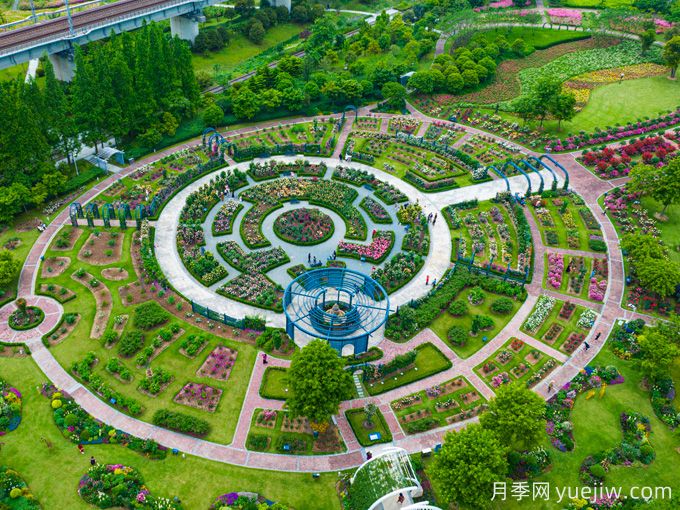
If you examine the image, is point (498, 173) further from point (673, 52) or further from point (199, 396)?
point (673, 52)

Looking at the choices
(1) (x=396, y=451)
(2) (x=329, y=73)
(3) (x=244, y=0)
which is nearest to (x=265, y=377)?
(1) (x=396, y=451)

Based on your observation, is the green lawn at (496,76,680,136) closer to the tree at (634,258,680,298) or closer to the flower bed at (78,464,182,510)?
the tree at (634,258,680,298)

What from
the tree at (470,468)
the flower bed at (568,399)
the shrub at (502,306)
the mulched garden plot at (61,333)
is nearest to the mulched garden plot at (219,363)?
Answer: the mulched garden plot at (61,333)

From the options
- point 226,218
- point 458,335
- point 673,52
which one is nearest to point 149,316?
point 226,218

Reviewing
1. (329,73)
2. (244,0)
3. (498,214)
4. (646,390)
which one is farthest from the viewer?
(244,0)

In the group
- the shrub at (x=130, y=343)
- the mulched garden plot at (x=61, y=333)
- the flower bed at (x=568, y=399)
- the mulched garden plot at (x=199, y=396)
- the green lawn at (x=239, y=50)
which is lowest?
the flower bed at (x=568, y=399)

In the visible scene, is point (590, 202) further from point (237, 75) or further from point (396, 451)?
point (237, 75)

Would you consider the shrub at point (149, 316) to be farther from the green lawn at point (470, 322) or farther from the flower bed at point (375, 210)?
the flower bed at point (375, 210)

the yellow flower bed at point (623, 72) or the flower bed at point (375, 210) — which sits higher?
the yellow flower bed at point (623, 72)
